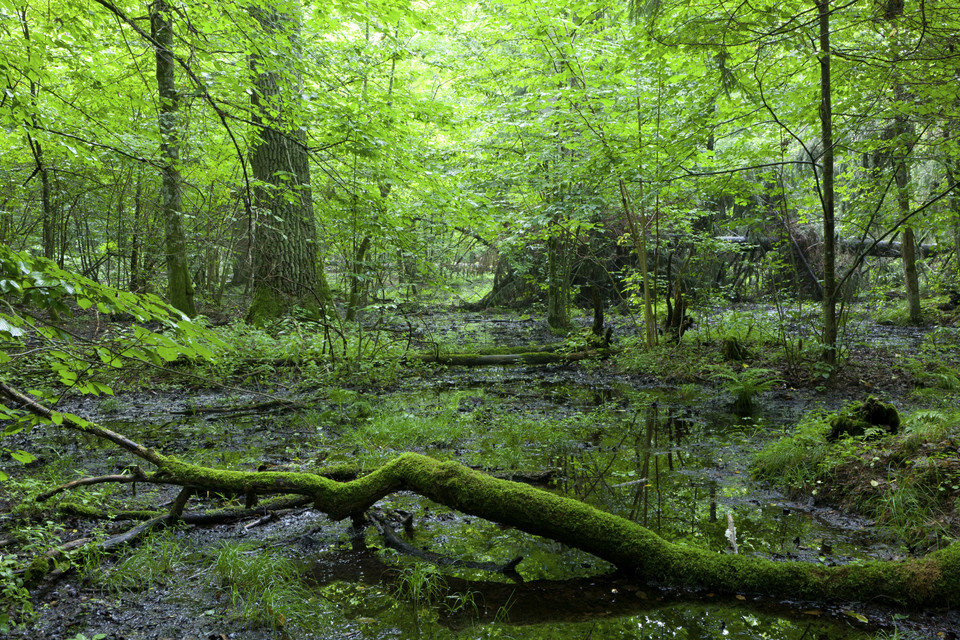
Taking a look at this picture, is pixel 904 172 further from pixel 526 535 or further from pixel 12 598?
pixel 12 598

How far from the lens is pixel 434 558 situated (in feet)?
10.9

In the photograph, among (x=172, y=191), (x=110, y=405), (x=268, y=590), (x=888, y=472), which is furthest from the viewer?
(x=172, y=191)

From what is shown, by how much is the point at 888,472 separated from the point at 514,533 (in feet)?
9.60

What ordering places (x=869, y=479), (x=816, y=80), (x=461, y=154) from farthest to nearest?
1. (x=461, y=154)
2. (x=816, y=80)
3. (x=869, y=479)

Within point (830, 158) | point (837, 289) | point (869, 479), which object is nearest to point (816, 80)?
point (830, 158)

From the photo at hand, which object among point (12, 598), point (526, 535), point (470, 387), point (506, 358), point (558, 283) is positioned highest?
point (558, 283)

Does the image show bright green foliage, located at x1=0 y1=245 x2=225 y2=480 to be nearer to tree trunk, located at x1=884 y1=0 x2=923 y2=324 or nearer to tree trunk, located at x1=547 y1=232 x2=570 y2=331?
tree trunk, located at x1=884 y1=0 x2=923 y2=324

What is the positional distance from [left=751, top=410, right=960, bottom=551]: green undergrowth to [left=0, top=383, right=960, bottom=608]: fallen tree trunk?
0.78m

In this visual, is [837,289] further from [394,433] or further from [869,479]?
[394,433]

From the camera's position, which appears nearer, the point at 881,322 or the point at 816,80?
the point at 816,80

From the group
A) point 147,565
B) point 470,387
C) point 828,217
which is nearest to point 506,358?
point 470,387

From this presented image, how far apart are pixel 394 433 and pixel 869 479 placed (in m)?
4.52

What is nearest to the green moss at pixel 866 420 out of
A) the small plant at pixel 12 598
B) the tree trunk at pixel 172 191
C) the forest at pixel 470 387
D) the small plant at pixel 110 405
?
the forest at pixel 470 387

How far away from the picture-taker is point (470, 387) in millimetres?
8766
